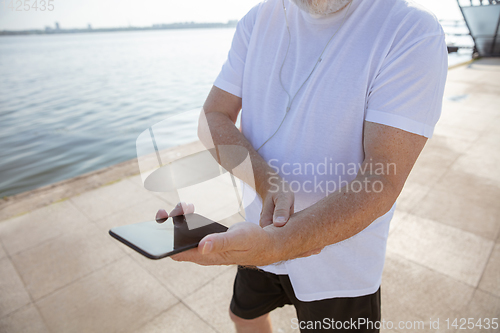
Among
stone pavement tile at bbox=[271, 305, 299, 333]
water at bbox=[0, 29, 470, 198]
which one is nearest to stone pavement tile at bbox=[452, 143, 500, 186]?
stone pavement tile at bbox=[271, 305, 299, 333]

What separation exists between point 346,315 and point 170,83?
15745 mm

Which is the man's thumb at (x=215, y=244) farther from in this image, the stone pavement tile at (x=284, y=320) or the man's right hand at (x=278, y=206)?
the stone pavement tile at (x=284, y=320)

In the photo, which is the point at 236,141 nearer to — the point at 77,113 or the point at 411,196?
the point at 411,196

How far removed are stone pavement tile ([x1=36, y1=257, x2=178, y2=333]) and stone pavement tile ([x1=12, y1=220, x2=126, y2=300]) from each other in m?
0.12

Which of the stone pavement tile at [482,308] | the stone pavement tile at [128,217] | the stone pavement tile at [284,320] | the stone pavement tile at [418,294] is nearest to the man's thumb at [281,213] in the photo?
the stone pavement tile at [284,320]

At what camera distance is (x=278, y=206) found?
34.1 inches

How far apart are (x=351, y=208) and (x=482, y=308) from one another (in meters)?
2.03

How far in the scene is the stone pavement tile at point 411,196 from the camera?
10.8 feet

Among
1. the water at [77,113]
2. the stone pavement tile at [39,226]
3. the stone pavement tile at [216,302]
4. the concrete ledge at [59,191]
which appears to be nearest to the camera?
the stone pavement tile at [216,302]

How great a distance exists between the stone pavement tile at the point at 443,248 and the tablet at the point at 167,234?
2.40 meters

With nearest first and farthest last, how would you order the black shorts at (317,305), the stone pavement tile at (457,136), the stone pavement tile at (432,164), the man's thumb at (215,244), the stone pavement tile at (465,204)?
the man's thumb at (215,244)
the black shorts at (317,305)
the stone pavement tile at (465,204)
the stone pavement tile at (432,164)
the stone pavement tile at (457,136)

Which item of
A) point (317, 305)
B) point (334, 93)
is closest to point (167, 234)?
point (334, 93)

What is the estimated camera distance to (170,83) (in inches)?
616

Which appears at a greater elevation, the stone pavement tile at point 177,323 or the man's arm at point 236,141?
the man's arm at point 236,141
